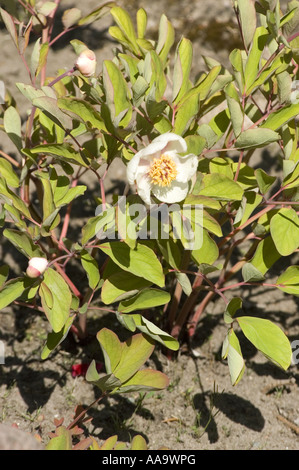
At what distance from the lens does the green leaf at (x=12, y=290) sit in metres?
1.21

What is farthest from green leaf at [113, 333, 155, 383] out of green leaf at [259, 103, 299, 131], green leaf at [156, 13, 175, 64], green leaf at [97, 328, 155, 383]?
green leaf at [156, 13, 175, 64]

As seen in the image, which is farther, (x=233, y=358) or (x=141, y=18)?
(x=141, y=18)

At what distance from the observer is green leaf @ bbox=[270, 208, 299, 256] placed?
119 cm

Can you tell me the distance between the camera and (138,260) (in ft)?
3.98

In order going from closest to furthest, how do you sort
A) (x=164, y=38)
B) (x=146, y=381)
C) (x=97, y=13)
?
(x=146, y=381)
(x=164, y=38)
(x=97, y=13)

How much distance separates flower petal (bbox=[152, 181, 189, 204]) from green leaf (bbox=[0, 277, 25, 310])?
0.35m

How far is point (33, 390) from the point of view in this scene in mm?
1557

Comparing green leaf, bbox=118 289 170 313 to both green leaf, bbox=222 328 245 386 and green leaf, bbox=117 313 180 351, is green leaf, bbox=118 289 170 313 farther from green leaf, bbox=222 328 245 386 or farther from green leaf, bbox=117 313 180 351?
green leaf, bbox=222 328 245 386

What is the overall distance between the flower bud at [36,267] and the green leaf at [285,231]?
48cm

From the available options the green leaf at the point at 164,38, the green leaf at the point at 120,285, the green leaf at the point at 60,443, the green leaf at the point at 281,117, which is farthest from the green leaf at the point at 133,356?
the green leaf at the point at 164,38

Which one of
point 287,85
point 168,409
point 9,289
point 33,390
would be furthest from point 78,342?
point 287,85

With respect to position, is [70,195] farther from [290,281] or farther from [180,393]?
[180,393]

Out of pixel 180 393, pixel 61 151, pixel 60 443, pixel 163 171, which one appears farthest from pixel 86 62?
pixel 180 393

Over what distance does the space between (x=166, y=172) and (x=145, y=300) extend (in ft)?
1.05
